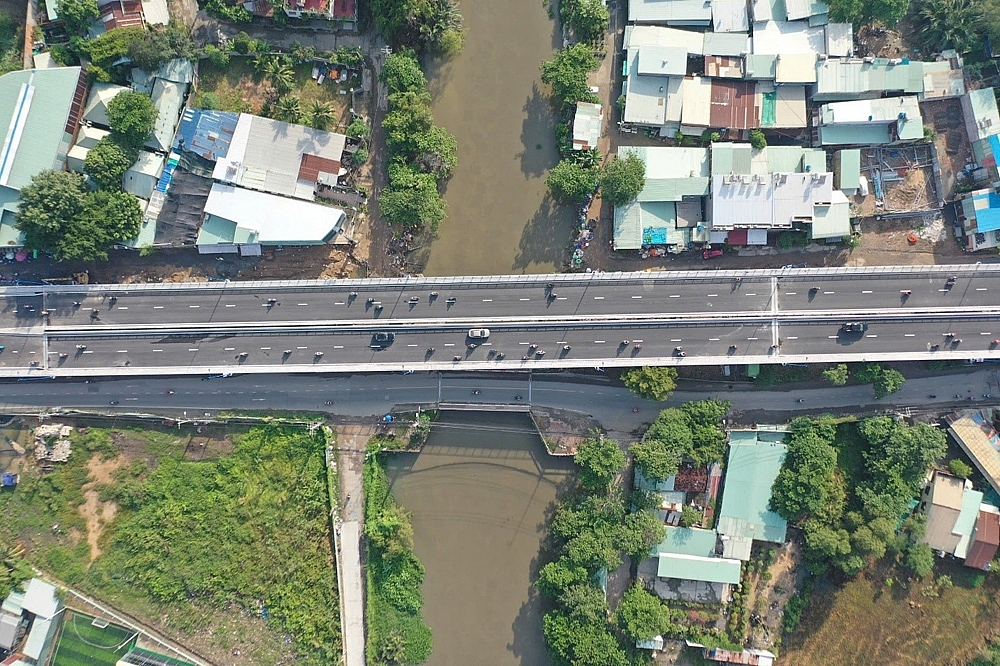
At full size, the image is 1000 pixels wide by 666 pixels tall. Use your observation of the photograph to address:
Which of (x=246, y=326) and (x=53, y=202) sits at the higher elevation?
(x=53, y=202)

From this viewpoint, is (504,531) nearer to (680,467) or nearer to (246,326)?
(680,467)

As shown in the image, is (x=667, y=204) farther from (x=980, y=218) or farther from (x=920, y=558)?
(x=920, y=558)

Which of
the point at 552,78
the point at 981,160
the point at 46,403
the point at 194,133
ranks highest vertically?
the point at 552,78

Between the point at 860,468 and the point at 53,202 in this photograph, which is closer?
the point at 53,202

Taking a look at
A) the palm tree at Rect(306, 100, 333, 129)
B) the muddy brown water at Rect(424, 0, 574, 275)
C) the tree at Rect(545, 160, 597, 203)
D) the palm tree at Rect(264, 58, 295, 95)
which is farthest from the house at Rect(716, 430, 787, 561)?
the palm tree at Rect(264, 58, 295, 95)

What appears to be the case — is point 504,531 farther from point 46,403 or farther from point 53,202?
point 53,202

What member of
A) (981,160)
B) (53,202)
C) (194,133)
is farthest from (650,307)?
(53,202)

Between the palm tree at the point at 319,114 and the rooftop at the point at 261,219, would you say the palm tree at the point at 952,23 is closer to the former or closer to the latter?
the palm tree at the point at 319,114

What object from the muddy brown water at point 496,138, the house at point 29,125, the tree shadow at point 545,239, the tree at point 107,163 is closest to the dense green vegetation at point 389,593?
the muddy brown water at point 496,138
